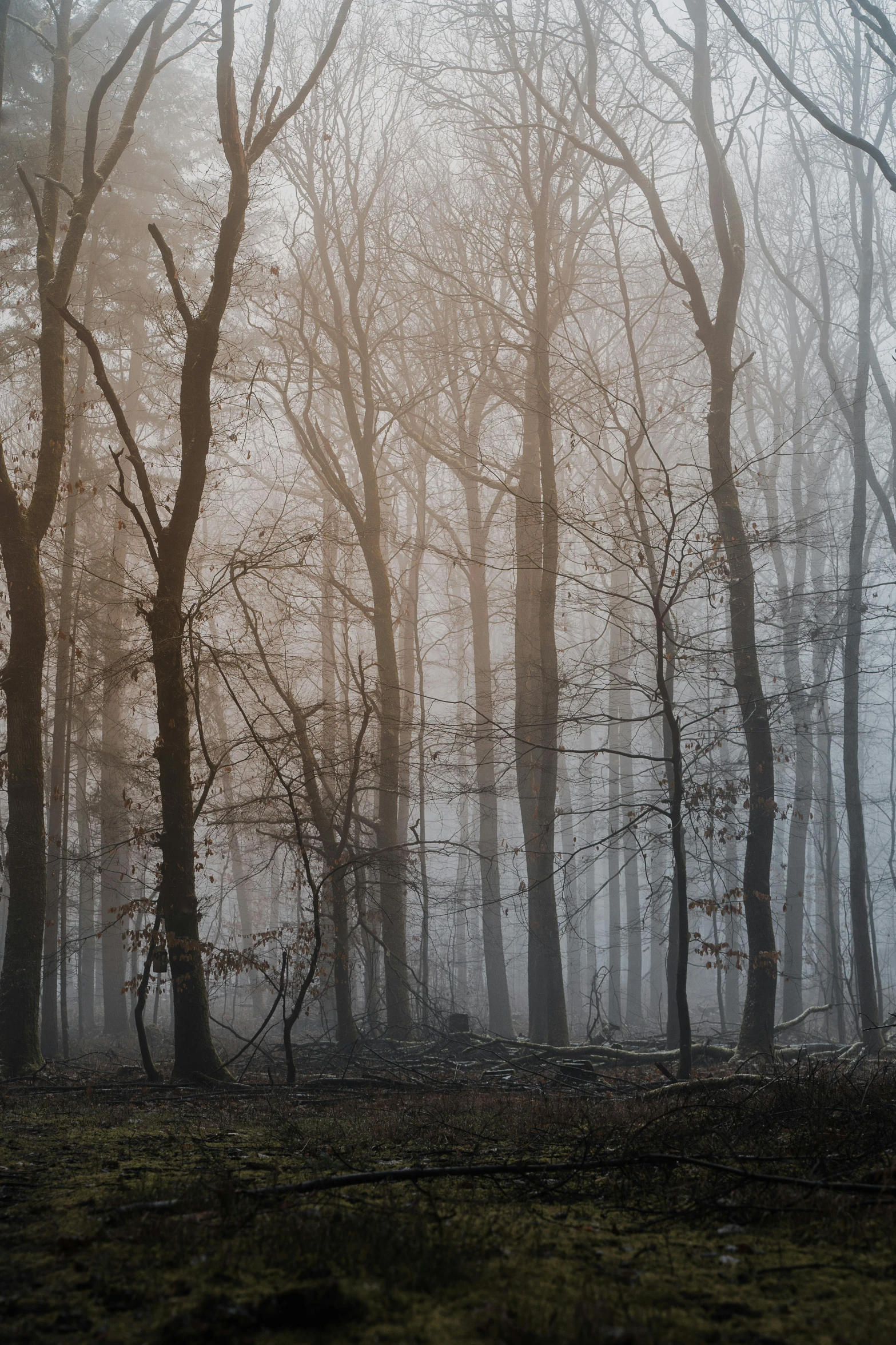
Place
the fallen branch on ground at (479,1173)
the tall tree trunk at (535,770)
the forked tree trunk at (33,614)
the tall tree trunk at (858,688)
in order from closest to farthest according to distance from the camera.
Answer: the fallen branch on ground at (479,1173)
the forked tree trunk at (33,614)
the tall tree trunk at (535,770)
the tall tree trunk at (858,688)

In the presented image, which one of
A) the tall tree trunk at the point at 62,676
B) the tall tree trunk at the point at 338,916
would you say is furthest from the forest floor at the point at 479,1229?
the tall tree trunk at the point at 62,676

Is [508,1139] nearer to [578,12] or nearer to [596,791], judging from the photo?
[578,12]

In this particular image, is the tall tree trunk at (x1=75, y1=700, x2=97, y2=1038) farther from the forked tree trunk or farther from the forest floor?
the forest floor

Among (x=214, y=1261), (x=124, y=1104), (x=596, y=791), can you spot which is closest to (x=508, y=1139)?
(x=214, y=1261)

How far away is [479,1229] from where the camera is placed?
2.65m

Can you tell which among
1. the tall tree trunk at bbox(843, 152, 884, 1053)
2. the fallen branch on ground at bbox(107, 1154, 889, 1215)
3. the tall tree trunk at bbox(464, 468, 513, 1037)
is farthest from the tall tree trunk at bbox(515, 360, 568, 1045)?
the fallen branch on ground at bbox(107, 1154, 889, 1215)

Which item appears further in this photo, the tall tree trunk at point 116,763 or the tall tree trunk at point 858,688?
the tall tree trunk at point 116,763

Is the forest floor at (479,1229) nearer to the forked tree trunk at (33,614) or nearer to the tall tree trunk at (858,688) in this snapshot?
the forked tree trunk at (33,614)

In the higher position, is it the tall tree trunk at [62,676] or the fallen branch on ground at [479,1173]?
the tall tree trunk at [62,676]

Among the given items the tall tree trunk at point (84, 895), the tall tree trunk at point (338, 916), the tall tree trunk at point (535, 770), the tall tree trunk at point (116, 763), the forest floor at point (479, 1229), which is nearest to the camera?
the forest floor at point (479, 1229)

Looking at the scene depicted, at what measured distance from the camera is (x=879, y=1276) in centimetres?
222

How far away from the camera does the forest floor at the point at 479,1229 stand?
1.93 meters

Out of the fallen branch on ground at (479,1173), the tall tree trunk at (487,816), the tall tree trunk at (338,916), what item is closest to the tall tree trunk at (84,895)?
the tall tree trunk at (338,916)

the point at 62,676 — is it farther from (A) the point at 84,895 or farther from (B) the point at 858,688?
(B) the point at 858,688
